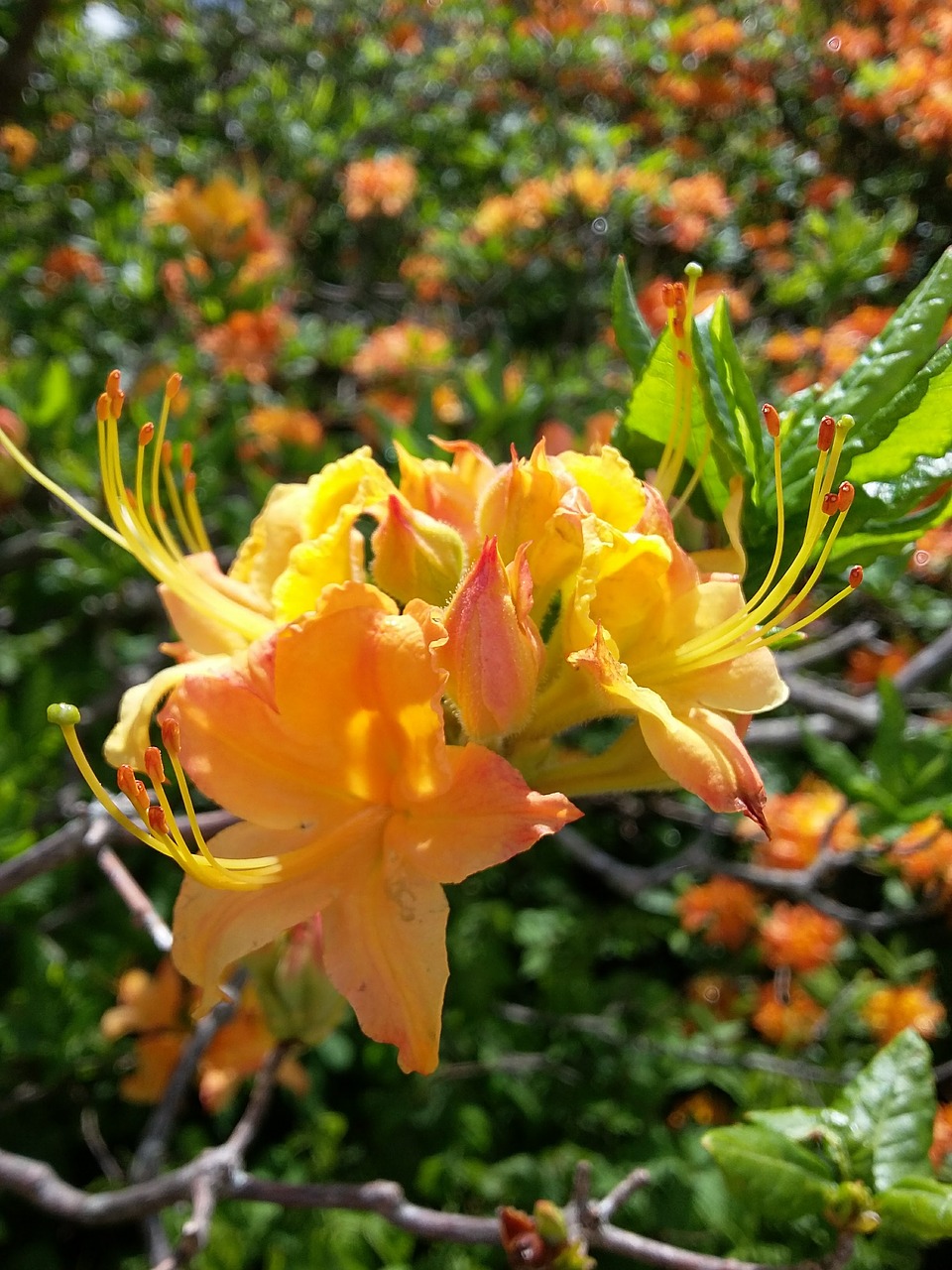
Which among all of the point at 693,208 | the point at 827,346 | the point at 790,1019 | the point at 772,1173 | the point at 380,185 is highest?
the point at 380,185

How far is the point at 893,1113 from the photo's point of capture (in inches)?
35.5

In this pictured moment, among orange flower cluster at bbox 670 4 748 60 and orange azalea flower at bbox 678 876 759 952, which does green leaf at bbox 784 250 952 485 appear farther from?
orange flower cluster at bbox 670 4 748 60

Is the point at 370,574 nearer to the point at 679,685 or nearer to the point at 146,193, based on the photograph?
the point at 679,685

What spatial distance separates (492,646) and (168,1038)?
1763 mm

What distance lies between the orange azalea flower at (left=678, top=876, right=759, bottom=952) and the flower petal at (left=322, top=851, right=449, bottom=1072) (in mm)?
1975

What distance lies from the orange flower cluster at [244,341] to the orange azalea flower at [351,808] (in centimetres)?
223

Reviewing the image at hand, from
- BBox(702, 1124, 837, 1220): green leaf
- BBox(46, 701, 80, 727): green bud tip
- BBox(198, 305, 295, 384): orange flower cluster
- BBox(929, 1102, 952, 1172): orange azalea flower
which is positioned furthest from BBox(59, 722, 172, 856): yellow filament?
BBox(198, 305, 295, 384): orange flower cluster

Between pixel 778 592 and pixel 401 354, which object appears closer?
pixel 778 592

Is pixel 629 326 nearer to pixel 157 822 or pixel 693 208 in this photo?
pixel 157 822

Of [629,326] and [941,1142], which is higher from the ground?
[629,326]

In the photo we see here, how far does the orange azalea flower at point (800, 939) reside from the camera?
2.30m

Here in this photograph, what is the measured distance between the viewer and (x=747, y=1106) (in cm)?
220

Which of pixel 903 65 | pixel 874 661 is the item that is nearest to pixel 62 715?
pixel 874 661

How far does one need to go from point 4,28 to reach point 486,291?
1.86m
